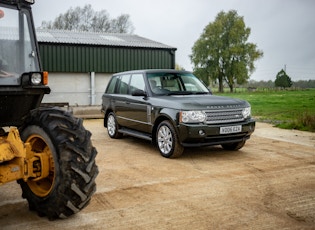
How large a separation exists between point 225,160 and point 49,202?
4.18 metres

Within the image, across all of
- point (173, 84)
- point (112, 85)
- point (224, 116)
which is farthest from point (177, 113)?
point (112, 85)

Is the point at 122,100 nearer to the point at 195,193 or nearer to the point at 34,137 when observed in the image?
the point at 195,193

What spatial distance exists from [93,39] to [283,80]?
5573cm

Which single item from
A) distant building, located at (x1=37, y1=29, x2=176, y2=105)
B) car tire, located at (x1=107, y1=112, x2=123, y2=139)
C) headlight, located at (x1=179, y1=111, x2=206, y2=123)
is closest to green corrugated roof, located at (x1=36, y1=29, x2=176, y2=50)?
distant building, located at (x1=37, y1=29, x2=176, y2=105)

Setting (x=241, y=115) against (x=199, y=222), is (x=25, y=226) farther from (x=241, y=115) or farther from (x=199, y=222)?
(x=241, y=115)

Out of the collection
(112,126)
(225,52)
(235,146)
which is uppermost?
(225,52)

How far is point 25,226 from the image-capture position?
150 inches

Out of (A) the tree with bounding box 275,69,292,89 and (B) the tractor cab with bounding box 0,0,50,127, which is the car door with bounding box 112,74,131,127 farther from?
(A) the tree with bounding box 275,69,292,89

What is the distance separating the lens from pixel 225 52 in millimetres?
57594

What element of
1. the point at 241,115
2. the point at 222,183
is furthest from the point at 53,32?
the point at 222,183

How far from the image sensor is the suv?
698 cm

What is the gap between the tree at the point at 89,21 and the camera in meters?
51.3

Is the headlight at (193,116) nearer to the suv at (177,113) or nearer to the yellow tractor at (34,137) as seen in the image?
the suv at (177,113)

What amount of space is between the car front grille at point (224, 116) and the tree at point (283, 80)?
6685 centimetres
